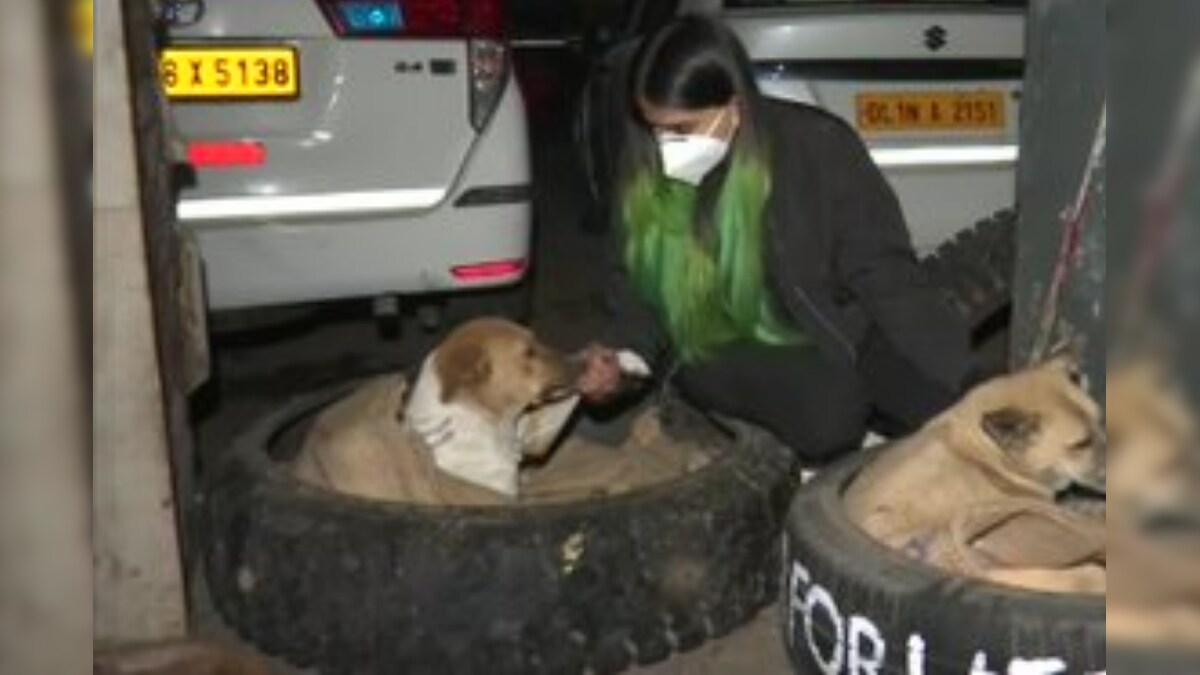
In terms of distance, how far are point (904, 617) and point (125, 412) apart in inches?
69.2

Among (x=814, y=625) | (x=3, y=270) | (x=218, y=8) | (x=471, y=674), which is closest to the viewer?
(x=3, y=270)

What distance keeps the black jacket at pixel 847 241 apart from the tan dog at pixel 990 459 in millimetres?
1022

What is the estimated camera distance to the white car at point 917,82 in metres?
5.65

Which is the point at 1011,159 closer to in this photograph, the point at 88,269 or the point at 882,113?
the point at 882,113

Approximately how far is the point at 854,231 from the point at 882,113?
5.49 feet

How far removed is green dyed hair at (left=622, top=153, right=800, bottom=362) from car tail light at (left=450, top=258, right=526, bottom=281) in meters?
1.09

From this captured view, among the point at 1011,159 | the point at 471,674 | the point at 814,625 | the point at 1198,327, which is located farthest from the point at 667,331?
the point at 1198,327

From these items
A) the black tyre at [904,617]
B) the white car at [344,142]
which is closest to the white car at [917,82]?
the white car at [344,142]

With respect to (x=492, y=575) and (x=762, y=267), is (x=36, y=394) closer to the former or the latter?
(x=492, y=575)

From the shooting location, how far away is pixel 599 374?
420cm

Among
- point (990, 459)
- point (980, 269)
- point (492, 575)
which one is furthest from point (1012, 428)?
point (980, 269)

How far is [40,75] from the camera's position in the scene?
794 mm

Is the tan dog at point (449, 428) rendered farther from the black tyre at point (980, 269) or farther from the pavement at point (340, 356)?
the black tyre at point (980, 269)

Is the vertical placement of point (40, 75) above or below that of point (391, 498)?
above
